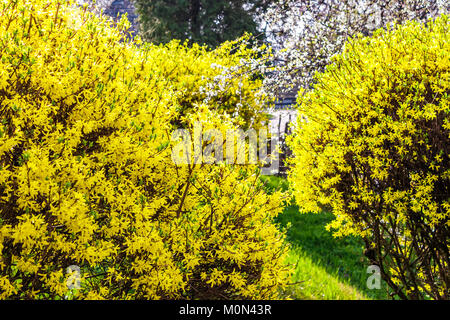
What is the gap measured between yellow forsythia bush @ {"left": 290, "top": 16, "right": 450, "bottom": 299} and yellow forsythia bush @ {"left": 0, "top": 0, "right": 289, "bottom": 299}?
3.35ft

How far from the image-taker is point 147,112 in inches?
100

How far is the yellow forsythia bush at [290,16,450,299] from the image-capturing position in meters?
3.06

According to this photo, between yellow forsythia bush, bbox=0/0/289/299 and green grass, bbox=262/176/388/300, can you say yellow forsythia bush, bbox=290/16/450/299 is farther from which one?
yellow forsythia bush, bbox=0/0/289/299

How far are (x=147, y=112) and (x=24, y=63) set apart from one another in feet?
2.55

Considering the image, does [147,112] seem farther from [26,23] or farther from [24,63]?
[26,23]

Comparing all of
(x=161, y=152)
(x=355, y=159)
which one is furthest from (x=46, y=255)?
(x=355, y=159)

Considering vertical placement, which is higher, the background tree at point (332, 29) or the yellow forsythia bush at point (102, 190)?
the background tree at point (332, 29)

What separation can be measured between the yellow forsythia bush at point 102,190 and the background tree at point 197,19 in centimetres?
1185

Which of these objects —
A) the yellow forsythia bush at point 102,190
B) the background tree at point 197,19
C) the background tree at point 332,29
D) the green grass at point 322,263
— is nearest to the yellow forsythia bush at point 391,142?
the green grass at point 322,263

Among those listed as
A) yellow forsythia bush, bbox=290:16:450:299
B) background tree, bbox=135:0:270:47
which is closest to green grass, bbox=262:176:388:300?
yellow forsythia bush, bbox=290:16:450:299

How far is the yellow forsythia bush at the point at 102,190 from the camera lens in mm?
1999

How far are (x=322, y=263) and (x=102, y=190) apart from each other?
5.34m

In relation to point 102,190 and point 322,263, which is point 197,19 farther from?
point 102,190

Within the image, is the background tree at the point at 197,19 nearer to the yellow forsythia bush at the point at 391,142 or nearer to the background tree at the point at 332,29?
the background tree at the point at 332,29
